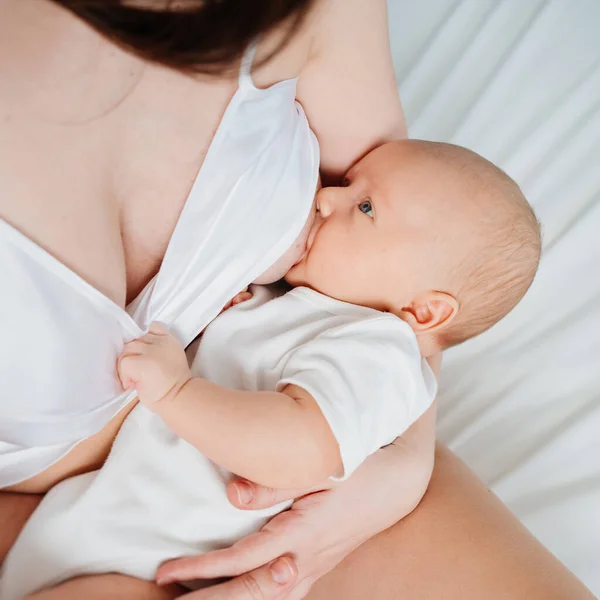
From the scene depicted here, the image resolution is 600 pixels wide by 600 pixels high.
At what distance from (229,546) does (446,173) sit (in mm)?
586

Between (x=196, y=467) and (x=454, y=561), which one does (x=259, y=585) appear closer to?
(x=196, y=467)

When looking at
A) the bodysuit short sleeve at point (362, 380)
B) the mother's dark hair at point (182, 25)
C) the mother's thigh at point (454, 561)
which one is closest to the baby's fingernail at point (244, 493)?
the bodysuit short sleeve at point (362, 380)

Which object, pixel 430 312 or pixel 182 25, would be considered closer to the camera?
pixel 182 25

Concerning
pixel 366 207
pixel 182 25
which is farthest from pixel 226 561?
pixel 182 25

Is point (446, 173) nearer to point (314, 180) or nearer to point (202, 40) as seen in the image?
point (314, 180)

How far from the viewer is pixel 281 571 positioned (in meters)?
0.82

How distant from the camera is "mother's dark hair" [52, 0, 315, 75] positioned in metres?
0.51

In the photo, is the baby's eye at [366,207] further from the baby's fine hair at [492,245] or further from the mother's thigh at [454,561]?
the mother's thigh at [454,561]

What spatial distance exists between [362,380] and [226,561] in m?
0.29

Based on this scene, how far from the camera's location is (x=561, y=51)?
55.1 inches

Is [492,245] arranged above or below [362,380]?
above

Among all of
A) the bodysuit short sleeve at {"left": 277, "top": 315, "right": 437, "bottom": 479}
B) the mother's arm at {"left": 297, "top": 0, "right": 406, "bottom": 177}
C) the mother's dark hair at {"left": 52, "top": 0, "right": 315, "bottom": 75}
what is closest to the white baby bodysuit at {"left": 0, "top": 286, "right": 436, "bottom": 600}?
the bodysuit short sleeve at {"left": 277, "top": 315, "right": 437, "bottom": 479}

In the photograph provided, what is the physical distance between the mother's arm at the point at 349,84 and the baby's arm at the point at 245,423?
397 millimetres

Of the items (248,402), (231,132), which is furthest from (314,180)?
(248,402)
